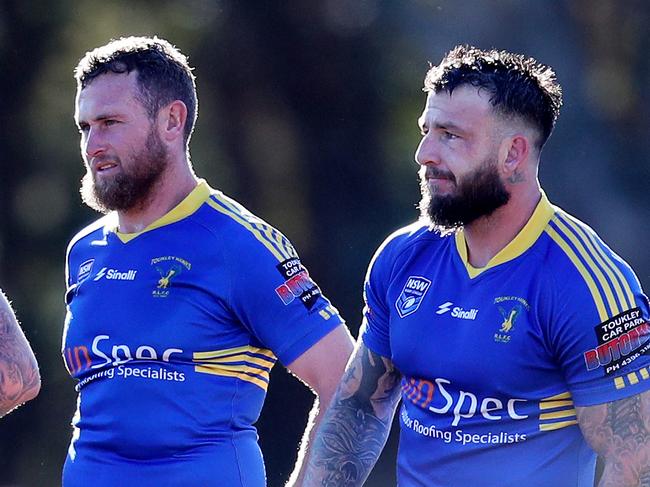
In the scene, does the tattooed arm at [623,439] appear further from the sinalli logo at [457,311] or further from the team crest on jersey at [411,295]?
the team crest on jersey at [411,295]

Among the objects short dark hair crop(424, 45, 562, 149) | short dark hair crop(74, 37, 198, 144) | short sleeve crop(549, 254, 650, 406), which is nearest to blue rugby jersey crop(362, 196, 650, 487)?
short sleeve crop(549, 254, 650, 406)

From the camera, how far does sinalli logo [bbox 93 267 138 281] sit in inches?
133

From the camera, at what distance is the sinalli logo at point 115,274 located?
3.39 metres

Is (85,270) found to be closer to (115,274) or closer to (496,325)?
(115,274)

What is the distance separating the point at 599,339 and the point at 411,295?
52 centimetres

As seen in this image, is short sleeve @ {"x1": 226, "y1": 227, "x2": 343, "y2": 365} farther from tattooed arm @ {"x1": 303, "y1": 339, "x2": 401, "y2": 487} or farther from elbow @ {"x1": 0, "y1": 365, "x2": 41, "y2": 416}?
elbow @ {"x1": 0, "y1": 365, "x2": 41, "y2": 416}

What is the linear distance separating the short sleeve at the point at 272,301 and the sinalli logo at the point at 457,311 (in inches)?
18.1

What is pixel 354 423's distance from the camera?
129 inches

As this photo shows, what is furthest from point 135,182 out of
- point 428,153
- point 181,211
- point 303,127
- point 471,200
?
point 303,127

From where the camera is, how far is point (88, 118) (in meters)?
3.46

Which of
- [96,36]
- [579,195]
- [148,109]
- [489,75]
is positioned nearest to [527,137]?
[489,75]

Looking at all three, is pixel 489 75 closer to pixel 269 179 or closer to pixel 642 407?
pixel 642 407

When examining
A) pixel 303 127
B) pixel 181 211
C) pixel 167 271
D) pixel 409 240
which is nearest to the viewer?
pixel 409 240

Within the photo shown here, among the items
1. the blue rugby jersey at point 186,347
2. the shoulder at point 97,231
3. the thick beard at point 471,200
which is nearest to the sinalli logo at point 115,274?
the blue rugby jersey at point 186,347
